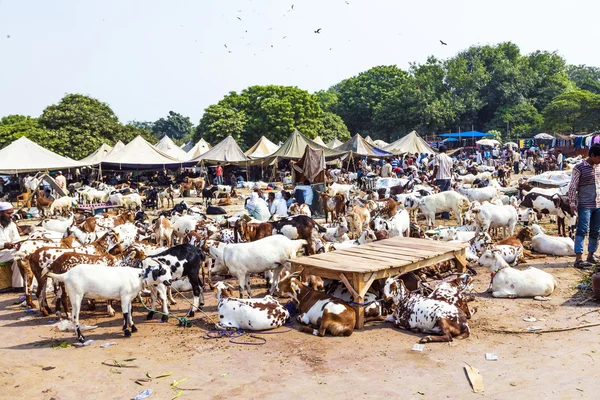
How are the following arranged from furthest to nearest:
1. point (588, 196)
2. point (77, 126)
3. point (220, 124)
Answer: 1. point (220, 124)
2. point (77, 126)
3. point (588, 196)

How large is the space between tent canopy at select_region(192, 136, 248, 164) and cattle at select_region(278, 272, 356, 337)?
25768 mm

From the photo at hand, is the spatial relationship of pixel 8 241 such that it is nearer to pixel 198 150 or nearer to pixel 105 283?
pixel 105 283

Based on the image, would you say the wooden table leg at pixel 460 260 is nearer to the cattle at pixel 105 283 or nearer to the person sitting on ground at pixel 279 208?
the cattle at pixel 105 283

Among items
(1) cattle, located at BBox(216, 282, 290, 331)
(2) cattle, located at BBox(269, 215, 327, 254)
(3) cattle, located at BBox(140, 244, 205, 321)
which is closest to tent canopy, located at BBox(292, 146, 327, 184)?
(2) cattle, located at BBox(269, 215, 327, 254)

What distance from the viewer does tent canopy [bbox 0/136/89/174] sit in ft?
85.6

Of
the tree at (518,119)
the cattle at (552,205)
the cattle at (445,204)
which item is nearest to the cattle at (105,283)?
the cattle at (445,204)

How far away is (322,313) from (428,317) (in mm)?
1512

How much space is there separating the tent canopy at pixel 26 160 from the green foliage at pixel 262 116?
929 inches

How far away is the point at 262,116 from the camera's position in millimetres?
54125

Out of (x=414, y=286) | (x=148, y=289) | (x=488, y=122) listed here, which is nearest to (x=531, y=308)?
(x=414, y=286)

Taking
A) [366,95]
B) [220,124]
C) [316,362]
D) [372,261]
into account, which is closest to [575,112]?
[366,95]

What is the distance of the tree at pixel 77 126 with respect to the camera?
40969mm

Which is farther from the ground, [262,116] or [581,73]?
[581,73]

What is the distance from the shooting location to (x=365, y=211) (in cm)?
1498
